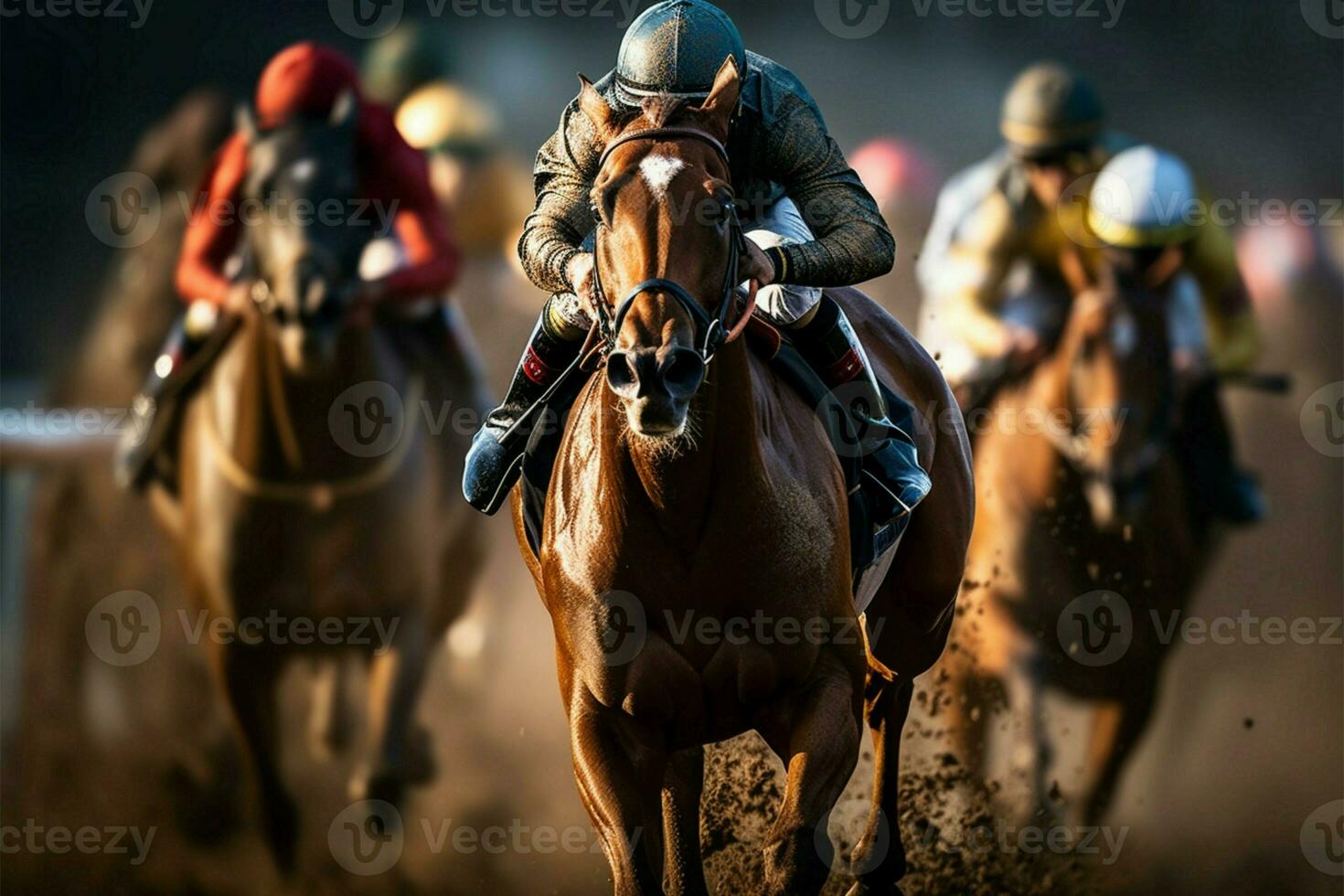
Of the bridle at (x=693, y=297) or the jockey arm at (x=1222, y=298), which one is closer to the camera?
the bridle at (x=693, y=297)

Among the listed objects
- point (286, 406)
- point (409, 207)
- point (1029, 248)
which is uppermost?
point (409, 207)

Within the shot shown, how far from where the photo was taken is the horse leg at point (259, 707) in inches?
249

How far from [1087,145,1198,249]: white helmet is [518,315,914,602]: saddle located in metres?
3.65

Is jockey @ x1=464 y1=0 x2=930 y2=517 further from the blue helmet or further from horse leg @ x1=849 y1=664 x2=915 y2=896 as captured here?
horse leg @ x1=849 y1=664 x2=915 y2=896

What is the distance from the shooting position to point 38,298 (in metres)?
7.04

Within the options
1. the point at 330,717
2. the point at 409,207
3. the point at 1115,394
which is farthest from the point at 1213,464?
the point at 330,717

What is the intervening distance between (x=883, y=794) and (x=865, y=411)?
112 cm

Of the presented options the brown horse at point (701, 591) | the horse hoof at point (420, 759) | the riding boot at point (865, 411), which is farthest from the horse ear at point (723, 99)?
the horse hoof at point (420, 759)

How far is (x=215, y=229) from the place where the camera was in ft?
21.2

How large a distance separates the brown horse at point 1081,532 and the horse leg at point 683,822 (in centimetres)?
323

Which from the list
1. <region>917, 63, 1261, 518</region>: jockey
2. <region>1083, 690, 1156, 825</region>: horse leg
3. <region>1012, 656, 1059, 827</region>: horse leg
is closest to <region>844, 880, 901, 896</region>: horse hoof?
<region>1012, 656, 1059, 827</region>: horse leg

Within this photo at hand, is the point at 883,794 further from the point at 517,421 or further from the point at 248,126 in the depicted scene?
the point at 248,126

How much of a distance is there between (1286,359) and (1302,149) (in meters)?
0.83

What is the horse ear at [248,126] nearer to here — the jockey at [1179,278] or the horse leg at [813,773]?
the jockey at [1179,278]
